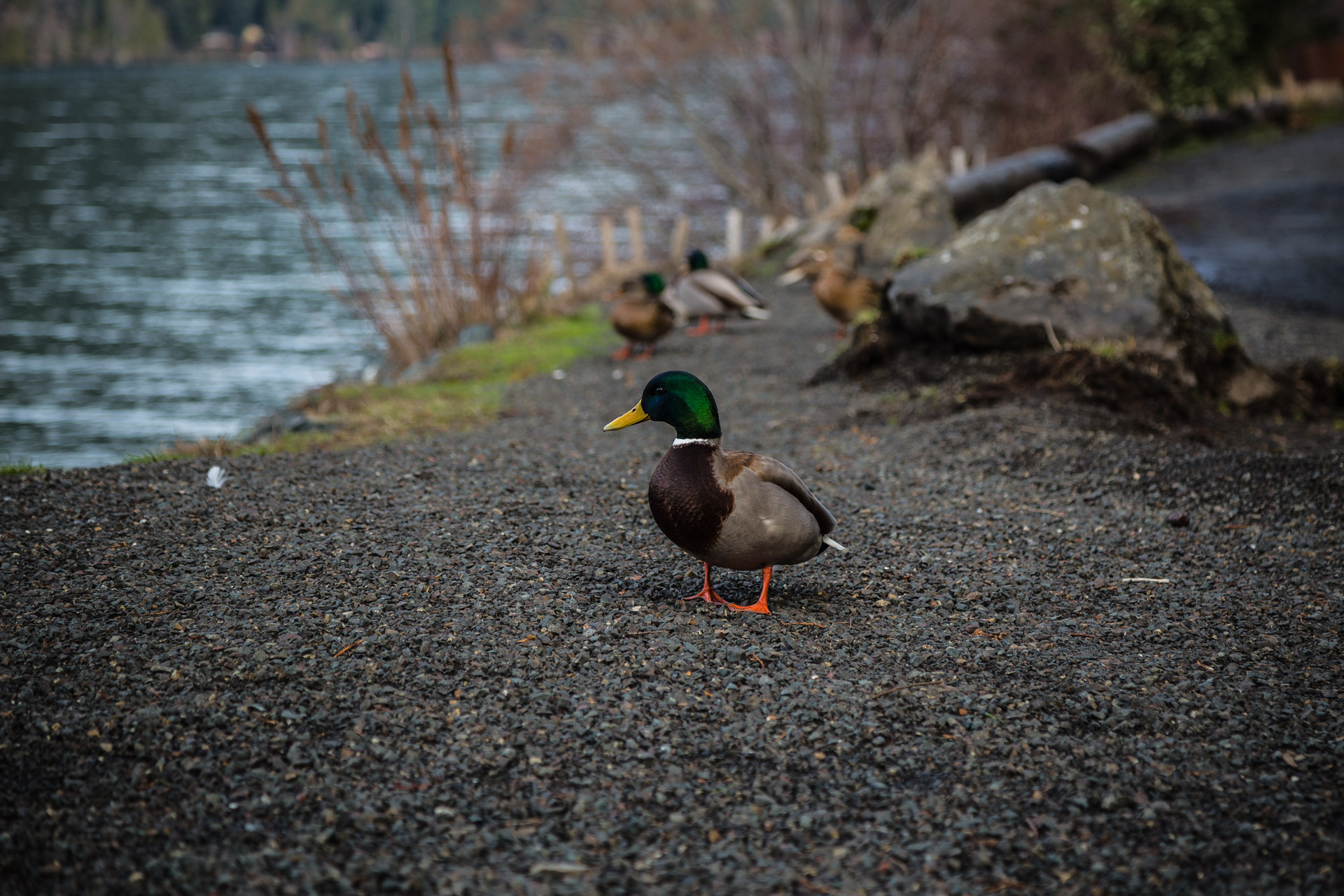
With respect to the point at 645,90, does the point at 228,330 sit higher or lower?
lower

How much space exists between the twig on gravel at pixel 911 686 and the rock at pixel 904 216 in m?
10.3

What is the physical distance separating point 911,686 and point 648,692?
88 cm

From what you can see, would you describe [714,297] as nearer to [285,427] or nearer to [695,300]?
[695,300]

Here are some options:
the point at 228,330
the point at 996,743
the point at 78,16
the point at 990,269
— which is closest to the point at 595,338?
the point at 990,269

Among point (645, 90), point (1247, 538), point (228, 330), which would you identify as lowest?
point (228, 330)

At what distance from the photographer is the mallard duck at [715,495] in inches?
146

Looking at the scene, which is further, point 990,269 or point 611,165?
point 611,165

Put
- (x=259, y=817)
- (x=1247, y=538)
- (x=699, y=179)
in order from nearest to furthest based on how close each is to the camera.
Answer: (x=259, y=817) → (x=1247, y=538) → (x=699, y=179)

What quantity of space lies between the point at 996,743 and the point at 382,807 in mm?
1803

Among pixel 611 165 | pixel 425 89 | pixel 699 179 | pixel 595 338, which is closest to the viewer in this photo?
pixel 595 338

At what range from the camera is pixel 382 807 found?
112 inches

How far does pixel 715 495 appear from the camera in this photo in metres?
3.71

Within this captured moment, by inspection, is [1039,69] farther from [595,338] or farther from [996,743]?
[996,743]

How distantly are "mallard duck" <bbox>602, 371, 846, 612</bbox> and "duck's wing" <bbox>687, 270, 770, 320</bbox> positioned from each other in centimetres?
614
